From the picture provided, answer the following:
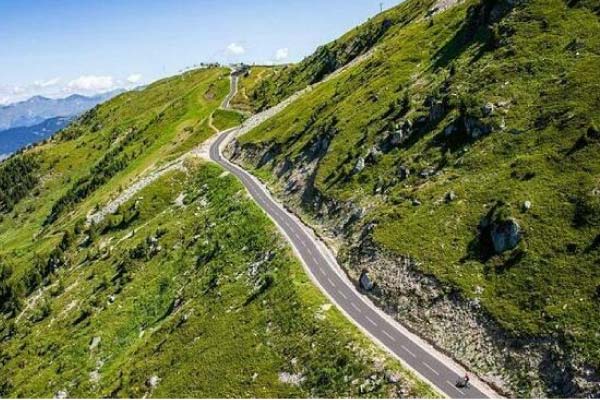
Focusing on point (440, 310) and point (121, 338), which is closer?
point (440, 310)

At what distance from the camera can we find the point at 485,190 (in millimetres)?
71375

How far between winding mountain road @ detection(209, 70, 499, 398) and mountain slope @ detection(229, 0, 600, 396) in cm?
170

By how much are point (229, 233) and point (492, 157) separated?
47.1 metres

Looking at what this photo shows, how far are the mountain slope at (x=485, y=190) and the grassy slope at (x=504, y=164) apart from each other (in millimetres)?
225

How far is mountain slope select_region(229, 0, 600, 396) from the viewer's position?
178ft

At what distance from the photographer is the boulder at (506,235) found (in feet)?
204

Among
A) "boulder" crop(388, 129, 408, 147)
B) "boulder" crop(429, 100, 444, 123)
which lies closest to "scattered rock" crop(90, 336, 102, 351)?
"boulder" crop(388, 129, 408, 147)

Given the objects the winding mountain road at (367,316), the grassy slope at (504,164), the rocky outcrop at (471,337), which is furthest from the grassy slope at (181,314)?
the grassy slope at (504,164)

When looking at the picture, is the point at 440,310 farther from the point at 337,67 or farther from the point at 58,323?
the point at 337,67

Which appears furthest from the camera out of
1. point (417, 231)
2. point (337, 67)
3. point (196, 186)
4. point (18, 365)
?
point (337, 67)

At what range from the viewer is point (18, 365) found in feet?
311

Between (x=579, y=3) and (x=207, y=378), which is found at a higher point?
(x=579, y=3)

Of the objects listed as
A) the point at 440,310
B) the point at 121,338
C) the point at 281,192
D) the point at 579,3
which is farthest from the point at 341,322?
the point at 579,3

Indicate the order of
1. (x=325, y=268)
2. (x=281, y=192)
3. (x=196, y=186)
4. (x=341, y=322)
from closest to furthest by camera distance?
(x=341, y=322), (x=325, y=268), (x=281, y=192), (x=196, y=186)
